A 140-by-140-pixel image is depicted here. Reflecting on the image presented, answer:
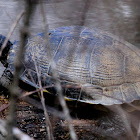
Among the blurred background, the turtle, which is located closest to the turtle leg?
the turtle

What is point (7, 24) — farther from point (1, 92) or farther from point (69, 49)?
point (69, 49)

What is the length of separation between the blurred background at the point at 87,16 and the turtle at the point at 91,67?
2220 mm

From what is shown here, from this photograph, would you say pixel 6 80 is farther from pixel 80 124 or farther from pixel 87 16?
pixel 87 16

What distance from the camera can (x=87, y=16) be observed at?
6.84 meters

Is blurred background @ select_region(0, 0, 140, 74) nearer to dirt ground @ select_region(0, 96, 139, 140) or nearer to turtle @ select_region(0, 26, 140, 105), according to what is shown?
turtle @ select_region(0, 26, 140, 105)

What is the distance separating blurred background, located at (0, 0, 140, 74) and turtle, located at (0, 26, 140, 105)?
222cm

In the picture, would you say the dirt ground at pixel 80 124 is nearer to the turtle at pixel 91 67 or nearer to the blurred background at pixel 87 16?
the turtle at pixel 91 67

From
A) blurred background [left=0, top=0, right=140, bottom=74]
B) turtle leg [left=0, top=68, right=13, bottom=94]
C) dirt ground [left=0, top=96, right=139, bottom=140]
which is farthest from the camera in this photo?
blurred background [left=0, top=0, right=140, bottom=74]

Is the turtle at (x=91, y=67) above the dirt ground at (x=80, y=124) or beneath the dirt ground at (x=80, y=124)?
above

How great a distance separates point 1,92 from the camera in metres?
3.76

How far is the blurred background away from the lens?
5879 millimetres

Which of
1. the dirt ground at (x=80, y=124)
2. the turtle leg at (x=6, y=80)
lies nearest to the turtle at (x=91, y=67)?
the turtle leg at (x=6, y=80)

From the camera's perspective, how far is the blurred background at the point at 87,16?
19.3 feet

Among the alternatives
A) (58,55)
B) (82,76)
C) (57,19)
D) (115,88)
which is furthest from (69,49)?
(57,19)
